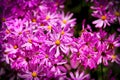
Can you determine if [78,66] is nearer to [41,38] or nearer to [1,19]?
[41,38]

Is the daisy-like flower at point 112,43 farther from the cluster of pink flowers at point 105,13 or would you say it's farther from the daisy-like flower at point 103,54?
the cluster of pink flowers at point 105,13

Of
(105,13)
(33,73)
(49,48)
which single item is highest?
(105,13)

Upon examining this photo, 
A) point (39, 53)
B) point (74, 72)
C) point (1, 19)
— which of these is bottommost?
point (74, 72)

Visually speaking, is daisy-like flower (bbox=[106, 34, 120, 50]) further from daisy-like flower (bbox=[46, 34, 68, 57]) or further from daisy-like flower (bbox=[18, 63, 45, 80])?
daisy-like flower (bbox=[18, 63, 45, 80])

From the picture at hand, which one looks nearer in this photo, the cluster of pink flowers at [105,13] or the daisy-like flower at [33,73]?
the daisy-like flower at [33,73]

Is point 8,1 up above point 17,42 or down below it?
above

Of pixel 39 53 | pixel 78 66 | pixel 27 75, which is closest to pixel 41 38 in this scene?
pixel 39 53

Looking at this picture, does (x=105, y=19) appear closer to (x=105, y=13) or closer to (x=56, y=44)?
(x=105, y=13)

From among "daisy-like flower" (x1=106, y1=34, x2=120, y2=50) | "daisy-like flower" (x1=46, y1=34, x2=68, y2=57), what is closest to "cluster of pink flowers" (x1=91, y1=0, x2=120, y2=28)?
"daisy-like flower" (x1=106, y1=34, x2=120, y2=50)

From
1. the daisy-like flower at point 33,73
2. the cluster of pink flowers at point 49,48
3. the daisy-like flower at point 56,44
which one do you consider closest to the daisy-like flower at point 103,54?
the cluster of pink flowers at point 49,48

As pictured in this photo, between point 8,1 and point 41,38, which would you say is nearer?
point 41,38

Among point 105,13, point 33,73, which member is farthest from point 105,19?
point 33,73
